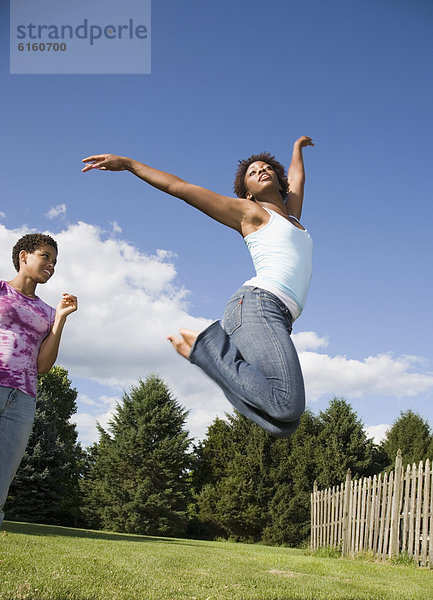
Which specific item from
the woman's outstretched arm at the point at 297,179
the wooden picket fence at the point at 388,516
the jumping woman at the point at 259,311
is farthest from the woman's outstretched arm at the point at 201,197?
the wooden picket fence at the point at 388,516

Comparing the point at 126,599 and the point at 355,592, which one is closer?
the point at 126,599

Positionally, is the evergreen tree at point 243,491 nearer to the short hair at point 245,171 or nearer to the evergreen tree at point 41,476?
the evergreen tree at point 41,476

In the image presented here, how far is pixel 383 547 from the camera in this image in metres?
10.3

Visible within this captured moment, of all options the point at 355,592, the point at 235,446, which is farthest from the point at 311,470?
the point at 355,592

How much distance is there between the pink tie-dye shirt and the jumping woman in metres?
0.88

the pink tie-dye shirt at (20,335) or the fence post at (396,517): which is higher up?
the pink tie-dye shirt at (20,335)

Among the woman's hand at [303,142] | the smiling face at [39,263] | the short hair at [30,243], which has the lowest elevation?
the smiling face at [39,263]

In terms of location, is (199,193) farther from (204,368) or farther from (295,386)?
(295,386)

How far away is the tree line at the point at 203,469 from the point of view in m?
24.6

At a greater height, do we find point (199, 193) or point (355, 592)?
point (199, 193)

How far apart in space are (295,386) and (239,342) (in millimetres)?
373

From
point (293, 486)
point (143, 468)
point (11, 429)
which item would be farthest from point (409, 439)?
point (11, 429)

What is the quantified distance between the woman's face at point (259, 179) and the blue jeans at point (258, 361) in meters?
0.80

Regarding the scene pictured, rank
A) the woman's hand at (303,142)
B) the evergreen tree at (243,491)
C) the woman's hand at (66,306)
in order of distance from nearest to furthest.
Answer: the woman's hand at (66,306)
the woman's hand at (303,142)
the evergreen tree at (243,491)
